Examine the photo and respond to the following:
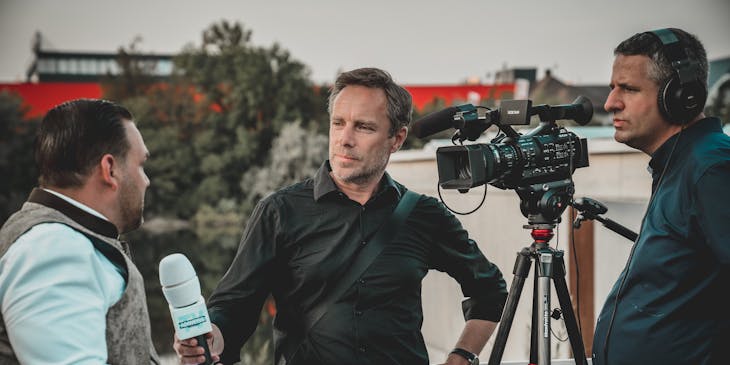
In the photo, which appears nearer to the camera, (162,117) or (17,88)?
(17,88)

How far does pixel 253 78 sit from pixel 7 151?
40.6ft

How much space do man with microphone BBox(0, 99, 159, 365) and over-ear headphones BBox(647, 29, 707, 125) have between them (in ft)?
4.57

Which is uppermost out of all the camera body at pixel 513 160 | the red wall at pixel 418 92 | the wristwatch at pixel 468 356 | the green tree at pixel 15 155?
the camera body at pixel 513 160

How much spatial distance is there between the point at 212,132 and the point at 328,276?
36.2m

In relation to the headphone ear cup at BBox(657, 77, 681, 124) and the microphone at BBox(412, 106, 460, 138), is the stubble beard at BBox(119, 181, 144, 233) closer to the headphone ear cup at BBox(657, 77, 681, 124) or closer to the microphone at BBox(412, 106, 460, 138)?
the microphone at BBox(412, 106, 460, 138)

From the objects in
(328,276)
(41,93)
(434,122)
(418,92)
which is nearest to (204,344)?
(328,276)

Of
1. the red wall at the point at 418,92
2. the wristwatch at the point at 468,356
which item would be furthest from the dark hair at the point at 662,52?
the red wall at the point at 418,92

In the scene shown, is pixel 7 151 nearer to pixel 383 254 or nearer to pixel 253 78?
pixel 253 78

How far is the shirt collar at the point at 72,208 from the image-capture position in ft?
4.69

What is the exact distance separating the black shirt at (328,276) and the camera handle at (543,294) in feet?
0.86

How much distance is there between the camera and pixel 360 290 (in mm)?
2121

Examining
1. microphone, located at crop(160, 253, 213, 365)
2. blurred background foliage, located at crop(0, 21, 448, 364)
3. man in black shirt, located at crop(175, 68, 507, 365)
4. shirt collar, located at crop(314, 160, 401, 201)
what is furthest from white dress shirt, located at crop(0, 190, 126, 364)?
blurred background foliage, located at crop(0, 21, 448, 364)

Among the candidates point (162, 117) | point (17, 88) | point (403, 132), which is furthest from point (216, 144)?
point (403, 132)

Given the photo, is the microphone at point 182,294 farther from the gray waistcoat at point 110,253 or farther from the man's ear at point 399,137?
the man's ear at point 399,137
